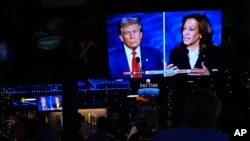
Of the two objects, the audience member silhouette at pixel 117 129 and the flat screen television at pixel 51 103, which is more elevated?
the flat screen television at pixel 51 103

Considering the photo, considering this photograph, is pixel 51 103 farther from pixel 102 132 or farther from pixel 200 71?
pixel 102 132

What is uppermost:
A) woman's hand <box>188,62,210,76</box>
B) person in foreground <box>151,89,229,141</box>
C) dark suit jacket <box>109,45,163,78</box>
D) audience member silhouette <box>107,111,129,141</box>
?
dark suit jacket <box>109,45,163,78</box>

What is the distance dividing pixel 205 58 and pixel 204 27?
0.56 m

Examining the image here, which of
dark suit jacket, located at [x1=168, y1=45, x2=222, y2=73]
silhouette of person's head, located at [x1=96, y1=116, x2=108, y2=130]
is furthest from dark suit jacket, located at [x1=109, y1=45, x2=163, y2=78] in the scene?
silhouette of person's head, located at [x1=96, y1=116, x2=108, y2=130]

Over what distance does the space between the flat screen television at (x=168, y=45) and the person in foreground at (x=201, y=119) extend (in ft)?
19.4

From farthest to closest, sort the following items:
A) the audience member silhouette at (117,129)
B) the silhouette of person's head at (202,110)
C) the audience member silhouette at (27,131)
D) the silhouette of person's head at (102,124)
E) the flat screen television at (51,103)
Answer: the flat screen television at (51,103) → the audience member silhouette at (117,129) → the silhouette of person's head at (102,124) → the audience member silhouette at (27,131) → the silhouette of person's head at (202,110)

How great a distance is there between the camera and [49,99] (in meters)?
14.7

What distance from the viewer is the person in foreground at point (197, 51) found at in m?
9.25

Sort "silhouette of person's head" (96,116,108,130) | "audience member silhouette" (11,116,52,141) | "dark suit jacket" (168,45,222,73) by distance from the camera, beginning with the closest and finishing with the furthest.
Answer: "audience member silhouette" (11,116,52,141)
"silhouette of person's head" (96,116,108,130)
"dark suit jacket" (168,45,222,73)

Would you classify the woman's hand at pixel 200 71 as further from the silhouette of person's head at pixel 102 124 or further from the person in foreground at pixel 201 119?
the person in foreground at pixel 201 119

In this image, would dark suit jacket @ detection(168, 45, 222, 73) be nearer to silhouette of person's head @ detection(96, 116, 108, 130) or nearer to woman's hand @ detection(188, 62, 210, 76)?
woman's hand @ detection(188, 62, 210, 76)

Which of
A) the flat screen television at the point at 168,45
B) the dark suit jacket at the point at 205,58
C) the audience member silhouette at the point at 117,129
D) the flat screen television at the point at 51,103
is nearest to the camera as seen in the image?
the flat screen television at the point at 168,45

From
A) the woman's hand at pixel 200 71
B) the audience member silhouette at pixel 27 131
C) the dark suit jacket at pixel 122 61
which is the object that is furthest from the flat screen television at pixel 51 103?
the audience member silhouette at pixel 27 131

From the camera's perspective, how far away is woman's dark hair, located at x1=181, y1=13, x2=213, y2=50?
9188 millimetres
